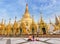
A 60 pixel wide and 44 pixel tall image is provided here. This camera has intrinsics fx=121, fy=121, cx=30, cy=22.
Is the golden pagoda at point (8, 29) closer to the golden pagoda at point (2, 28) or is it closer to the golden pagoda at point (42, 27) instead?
the golden pagoda at point (2, 28)

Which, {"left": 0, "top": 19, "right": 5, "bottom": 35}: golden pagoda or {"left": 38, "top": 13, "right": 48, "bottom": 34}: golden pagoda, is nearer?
{"left": 38, "top": 13, "right": 48, "bottom": 34}: golden pagoda

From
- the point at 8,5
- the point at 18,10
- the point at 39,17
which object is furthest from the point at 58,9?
the point at 8,5

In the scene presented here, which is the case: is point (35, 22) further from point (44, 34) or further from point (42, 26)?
point (44, 34)

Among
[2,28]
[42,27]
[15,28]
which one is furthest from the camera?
[2,28]

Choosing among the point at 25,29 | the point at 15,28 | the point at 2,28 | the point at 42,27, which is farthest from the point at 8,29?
the point at 42,27

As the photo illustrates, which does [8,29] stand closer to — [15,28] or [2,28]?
[15,28]

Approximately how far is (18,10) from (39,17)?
2996mm

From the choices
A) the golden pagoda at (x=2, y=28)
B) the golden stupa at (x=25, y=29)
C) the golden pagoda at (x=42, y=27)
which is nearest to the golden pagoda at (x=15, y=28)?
the golden stupa at (x=25, y=29)

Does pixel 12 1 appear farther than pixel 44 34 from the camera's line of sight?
No

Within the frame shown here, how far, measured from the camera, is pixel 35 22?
13570 millimetres

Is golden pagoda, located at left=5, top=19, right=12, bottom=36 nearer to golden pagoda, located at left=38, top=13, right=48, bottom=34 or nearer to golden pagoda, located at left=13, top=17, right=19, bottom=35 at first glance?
golden pagoda, located at left=13, top=17, right=19, bottom=35

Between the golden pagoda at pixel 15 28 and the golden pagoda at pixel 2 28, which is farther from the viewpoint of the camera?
the golden pagoda at pixel 2 28

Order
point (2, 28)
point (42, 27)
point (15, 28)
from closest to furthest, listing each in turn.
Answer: point (42, 27), point (15, 28), point (2, 28)

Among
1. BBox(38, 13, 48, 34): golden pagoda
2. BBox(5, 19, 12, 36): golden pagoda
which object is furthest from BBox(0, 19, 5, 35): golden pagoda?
BBox(38, 13, 48, 34): golden pagoda
